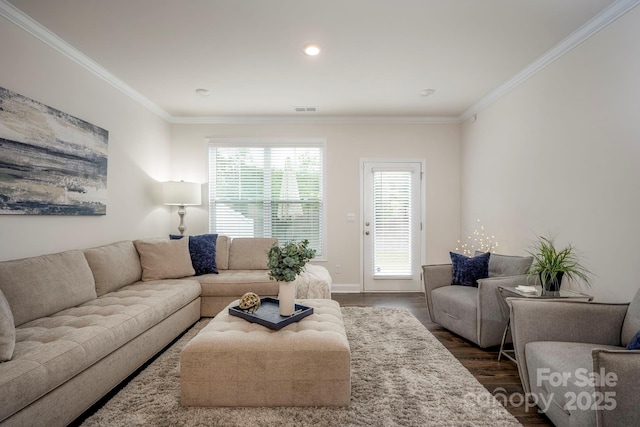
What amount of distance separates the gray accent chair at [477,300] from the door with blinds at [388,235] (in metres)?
1.41

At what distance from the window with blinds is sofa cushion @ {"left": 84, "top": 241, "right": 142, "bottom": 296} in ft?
5.42

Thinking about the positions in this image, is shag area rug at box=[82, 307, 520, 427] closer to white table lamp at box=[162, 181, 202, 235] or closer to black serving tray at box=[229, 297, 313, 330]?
black serving tray at box=[229, 297, 313, 330]

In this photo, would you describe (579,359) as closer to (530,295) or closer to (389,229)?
(530,295)

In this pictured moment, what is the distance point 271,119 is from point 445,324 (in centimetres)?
370

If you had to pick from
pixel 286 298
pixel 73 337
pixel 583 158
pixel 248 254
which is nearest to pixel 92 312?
pixel 73 337

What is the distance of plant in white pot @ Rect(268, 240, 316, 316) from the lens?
2219mm

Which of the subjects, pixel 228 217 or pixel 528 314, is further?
pixel 228 217

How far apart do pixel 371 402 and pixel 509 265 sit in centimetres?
201

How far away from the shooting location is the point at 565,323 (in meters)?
1.93

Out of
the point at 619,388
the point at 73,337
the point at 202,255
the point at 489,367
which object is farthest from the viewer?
the point at 202,255

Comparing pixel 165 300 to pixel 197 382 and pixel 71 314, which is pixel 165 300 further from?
pixel 197 382

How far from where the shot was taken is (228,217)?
4914 mm

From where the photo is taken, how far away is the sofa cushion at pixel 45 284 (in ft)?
6.59

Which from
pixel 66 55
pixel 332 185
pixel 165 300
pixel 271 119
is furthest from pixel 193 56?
pixel 332 185
